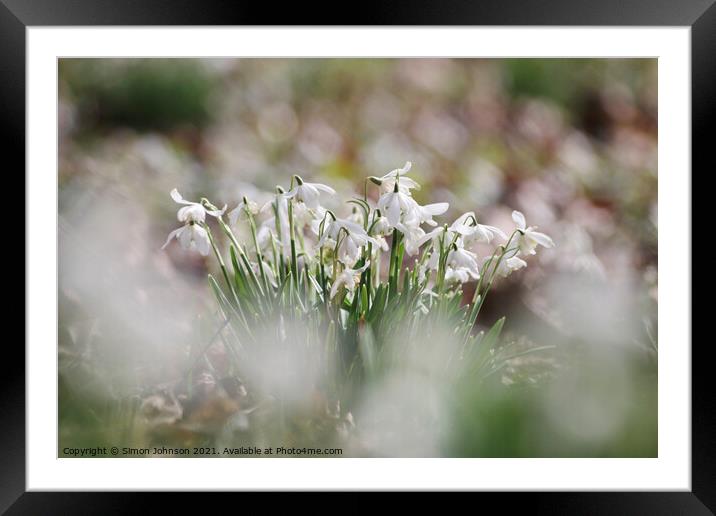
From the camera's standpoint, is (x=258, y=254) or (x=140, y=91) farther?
(x=140, y=91)

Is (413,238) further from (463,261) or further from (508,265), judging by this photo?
(508,265)

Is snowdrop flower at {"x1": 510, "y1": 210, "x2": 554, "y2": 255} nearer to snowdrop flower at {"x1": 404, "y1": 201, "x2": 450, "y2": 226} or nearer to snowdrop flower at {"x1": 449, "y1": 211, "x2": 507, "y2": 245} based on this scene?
snowdrop flower at {"x1": 449, "y1": 211, "x2": 507, "y2": 245}

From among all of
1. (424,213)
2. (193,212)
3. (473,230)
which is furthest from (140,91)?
(473,230)

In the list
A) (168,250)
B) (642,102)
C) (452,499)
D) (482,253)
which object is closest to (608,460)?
(452,499)
